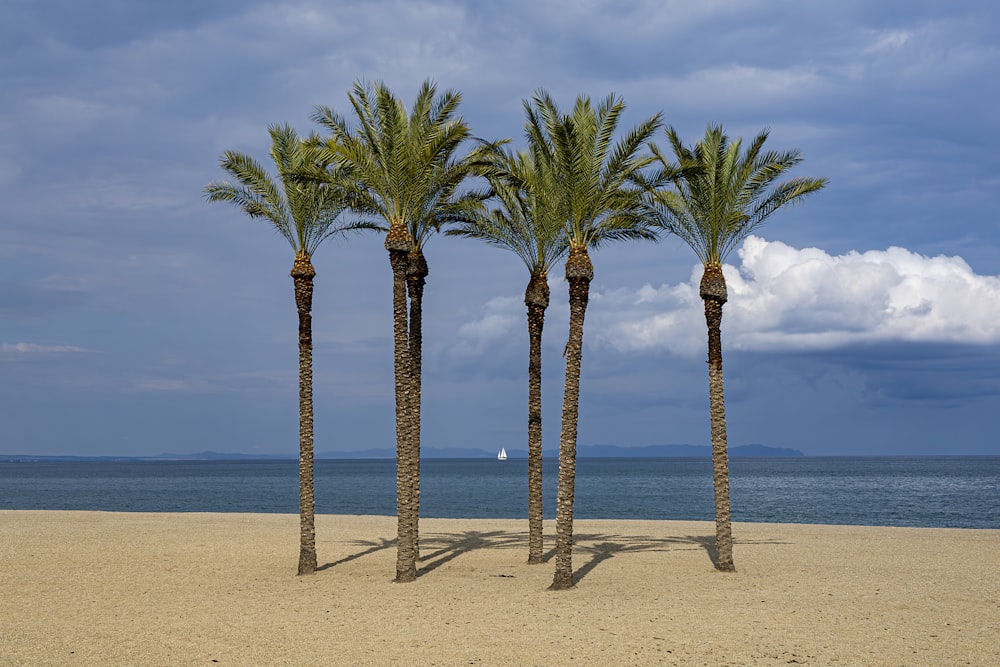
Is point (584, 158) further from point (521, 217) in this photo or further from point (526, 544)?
point (526, 544)

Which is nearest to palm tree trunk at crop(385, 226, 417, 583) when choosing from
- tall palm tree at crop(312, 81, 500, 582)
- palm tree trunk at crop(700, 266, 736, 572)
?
tall palm tree at crop(312, 81, 500, 582)

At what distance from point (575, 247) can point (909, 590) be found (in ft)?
31.1

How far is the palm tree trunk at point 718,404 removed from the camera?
64.9 ft

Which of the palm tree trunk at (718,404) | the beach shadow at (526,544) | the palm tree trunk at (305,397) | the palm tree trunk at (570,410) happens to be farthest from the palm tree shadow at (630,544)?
the palm tree trunk at (305,397)

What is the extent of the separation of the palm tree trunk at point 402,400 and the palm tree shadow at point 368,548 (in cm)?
323

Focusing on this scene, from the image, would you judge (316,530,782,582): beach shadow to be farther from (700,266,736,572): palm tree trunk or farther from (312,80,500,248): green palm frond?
(312,80,500,248): green palm frond

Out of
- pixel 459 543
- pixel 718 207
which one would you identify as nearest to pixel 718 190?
pixel 718 207

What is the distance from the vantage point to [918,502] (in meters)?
62.3

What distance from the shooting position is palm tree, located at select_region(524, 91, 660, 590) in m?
17.3

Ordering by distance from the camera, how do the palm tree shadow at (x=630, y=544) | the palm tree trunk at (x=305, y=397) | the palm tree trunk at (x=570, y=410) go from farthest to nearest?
the palm tree shadow at (x=630, y=544) < the palm tree trunk at (x=305, y=397) < the palm tree trunk at (x=570, y=410)

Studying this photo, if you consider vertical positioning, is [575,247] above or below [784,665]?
above

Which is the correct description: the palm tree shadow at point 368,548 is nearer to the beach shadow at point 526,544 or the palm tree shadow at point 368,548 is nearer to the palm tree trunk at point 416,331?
the beach shadow at point 526,544

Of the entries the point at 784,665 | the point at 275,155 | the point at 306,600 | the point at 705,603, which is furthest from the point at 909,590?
the point at 275,155

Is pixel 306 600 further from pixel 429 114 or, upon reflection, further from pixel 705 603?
pixel 429 114
